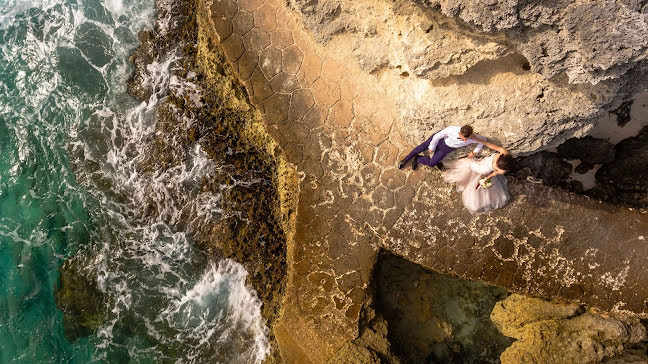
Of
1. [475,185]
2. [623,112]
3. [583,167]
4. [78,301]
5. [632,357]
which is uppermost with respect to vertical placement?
[475,185]

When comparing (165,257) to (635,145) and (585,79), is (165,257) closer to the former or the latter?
(585,79)

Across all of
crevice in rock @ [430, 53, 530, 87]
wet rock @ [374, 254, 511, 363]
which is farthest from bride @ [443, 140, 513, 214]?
wet rock @ [374, 254, 511, 363]

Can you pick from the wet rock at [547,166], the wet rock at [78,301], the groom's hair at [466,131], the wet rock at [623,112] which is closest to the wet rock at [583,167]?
the wet rock at [547,166]

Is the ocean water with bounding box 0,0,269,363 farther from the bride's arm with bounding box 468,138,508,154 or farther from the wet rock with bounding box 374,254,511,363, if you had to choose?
the bride's arm with bounding box 468,138,508,154

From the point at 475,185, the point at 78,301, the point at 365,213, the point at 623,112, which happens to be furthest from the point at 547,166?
the point at 78,301

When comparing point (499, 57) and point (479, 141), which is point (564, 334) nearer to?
point (479, 141)

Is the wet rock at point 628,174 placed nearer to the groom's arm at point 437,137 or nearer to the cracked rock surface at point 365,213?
the cracked rock surface at point 365,213
